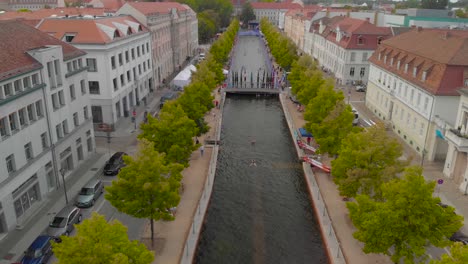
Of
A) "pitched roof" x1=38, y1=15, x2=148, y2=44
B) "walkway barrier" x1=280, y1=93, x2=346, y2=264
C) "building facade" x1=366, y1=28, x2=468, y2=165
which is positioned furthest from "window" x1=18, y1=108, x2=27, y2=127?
"building facade" x1=366, y1=28, x2=468, y2=165

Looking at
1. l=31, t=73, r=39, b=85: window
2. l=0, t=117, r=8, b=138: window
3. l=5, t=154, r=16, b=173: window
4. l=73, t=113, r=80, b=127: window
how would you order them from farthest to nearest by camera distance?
l=73, t=113, r=80, b=127: window → l=31, t=73, r=39, b=85: window → l=5, t=154, r=16, b=173: window → l=0, t=117, r=8, b=138: window

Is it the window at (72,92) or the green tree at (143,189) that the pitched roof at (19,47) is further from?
the green tree at (143,189)

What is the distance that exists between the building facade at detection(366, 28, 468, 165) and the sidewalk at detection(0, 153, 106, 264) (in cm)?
3573

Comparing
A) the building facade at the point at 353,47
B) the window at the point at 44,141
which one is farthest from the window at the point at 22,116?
the building facade at the point at 353,47

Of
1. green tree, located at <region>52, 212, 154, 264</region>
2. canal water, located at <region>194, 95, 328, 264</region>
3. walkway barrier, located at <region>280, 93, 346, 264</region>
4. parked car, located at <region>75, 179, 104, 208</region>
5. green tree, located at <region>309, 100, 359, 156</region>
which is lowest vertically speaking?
canal water, located at <region>194, 95, 328, 264</region>

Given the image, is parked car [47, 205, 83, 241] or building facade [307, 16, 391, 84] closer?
parked car [47, 205, 83, 241]

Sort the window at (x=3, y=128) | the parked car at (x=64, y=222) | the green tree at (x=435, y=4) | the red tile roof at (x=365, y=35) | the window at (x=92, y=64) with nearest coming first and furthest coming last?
1. the parked car at (x=64, y=222)
2. the window at (x=3, y=128)
3. the window at (x=92, y=64)
4. the red tile roof at (x=365, y=35)
5. the green tree at (x=435, y=4)

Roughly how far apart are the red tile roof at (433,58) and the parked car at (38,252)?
127 feet

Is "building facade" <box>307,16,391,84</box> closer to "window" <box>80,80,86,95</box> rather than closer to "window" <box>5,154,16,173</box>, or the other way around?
"window" <box>80,80,86,95</box>

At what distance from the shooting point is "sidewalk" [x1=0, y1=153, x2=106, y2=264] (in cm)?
2747

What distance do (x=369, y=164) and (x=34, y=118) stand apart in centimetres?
2809

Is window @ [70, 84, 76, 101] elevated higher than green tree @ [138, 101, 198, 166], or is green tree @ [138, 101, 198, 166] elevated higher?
window @ [70, 84, 76, 101]

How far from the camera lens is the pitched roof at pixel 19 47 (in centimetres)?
3020

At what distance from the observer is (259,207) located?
3544cm
